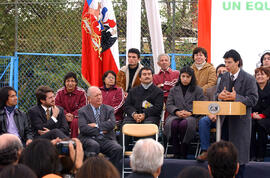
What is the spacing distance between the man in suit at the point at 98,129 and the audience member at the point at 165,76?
45.3 inches

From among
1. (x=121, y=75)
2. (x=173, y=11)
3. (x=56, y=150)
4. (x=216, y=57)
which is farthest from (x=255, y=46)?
(x=56, y=150)

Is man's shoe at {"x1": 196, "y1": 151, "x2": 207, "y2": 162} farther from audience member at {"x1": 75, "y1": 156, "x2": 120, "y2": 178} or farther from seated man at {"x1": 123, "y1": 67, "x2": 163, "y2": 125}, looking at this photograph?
audience member at {"x1": 75, "y1": 156, "x2": 120, "y2": 178}

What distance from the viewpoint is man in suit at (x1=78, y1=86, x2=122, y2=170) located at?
7109mm

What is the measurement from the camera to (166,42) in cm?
956

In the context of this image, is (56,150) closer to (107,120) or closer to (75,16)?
(107,120)

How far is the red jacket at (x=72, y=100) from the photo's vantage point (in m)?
8.16

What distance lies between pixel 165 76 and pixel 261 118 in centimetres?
188

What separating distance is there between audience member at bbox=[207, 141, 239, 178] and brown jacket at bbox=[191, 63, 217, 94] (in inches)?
156

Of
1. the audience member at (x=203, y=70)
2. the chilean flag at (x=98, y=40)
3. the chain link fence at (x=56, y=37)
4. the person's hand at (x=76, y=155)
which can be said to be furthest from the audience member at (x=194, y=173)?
the chain link fence at (x=56, y=37)

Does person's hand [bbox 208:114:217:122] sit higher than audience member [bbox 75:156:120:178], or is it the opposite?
audience member [bbox 75:156:120:178]

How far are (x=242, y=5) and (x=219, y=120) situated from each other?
2773 millimetres

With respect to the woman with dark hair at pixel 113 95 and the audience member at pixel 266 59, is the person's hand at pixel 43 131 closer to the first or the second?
the woman with dark hair at pixel 113 95

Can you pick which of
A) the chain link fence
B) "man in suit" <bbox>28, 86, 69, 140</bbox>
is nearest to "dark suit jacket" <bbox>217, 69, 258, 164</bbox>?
"man in suit" <bbox>28, 86, 69, 140</bbox>

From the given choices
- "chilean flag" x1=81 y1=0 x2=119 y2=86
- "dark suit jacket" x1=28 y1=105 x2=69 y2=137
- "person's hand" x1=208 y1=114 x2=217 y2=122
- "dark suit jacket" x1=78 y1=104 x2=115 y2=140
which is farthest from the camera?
"chilean flag" x1=81 y1=0 x2=119 y2=86
